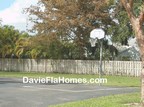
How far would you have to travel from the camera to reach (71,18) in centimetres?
4403

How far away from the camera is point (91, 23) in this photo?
4475 centimetres

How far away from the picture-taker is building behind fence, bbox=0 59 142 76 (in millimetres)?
42050

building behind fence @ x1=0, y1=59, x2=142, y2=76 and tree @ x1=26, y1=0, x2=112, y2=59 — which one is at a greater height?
tree @ x1=26, y1=0, x2=112, y2=59

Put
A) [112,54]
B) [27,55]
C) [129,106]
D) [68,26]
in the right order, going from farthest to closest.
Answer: [27,55] → [112,54] → [68,26] → [129,106]

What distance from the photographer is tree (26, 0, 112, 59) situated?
143ft

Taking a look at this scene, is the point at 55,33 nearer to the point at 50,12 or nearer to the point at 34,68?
the point at 50,12

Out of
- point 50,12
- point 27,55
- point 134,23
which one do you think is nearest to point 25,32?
point 27,55

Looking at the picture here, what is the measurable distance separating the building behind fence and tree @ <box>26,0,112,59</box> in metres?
2.43

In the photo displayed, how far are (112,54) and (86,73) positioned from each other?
13.8ft

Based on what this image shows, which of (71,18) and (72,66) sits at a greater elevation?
(71,18)

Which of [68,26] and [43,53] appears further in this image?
[43,53]

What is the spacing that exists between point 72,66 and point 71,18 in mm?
5213

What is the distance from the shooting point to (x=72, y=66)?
45750mm

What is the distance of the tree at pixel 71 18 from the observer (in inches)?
1713
